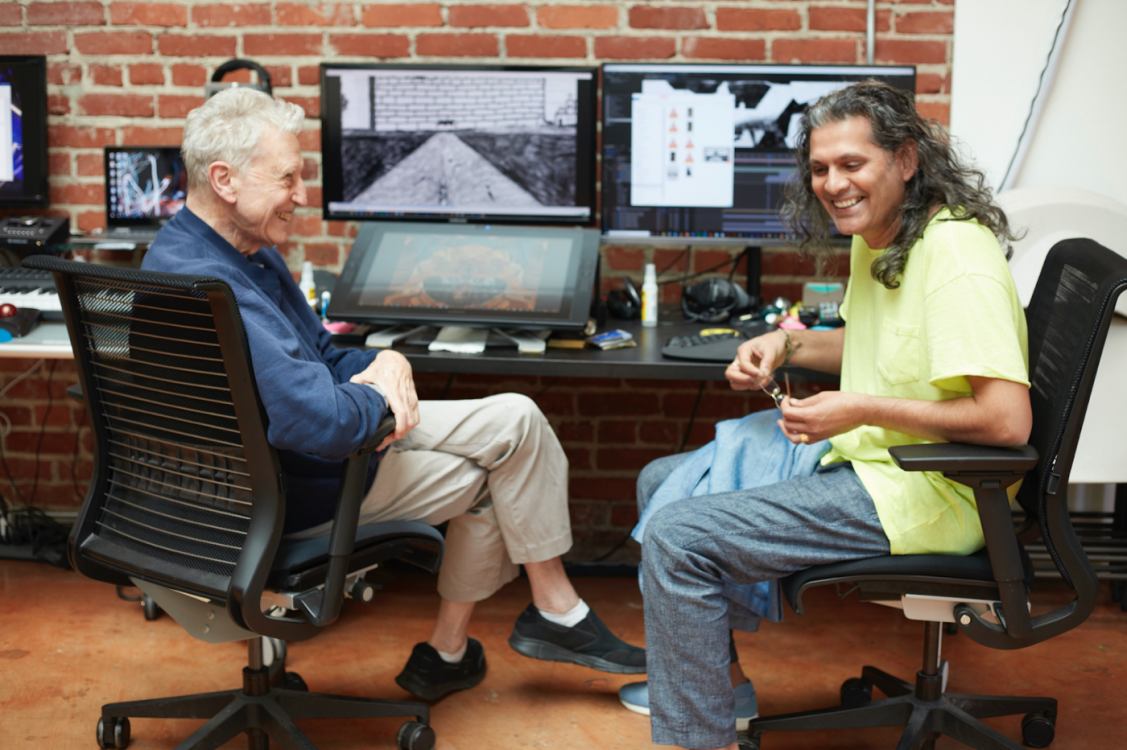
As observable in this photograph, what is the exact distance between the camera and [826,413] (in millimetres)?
1423

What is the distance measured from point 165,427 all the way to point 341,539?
328mm

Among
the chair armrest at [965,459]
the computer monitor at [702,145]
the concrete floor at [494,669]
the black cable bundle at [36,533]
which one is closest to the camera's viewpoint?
the chair armrest at [965,459]

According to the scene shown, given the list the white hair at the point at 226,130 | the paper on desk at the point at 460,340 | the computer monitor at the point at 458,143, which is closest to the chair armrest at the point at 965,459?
the paper on desk at the point at 460,340

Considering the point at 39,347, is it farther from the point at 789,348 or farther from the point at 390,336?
the point at 789,348

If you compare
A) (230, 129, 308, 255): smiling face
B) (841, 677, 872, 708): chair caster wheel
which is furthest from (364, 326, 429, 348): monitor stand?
(841, 677, 872, 708): chair caster wheel

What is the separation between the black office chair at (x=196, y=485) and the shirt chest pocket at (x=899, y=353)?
2.71ft

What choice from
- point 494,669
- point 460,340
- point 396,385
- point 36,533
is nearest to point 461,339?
point 460,340

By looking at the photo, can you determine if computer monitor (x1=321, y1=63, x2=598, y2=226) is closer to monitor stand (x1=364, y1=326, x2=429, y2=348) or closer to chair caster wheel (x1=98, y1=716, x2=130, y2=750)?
monitor stand (x1=364, y1=326, x2=429, y2=348)

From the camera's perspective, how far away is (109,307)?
4.54 feet

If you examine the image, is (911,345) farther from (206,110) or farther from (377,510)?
(206,110)

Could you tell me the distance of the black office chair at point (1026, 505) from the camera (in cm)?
132

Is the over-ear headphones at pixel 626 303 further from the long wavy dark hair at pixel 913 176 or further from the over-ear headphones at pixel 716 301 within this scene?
the long wavy dark hair at pixel 913 176

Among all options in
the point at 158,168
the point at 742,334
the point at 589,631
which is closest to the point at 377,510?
the point at 589,631

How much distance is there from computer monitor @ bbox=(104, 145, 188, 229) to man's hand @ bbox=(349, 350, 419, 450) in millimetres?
1150
